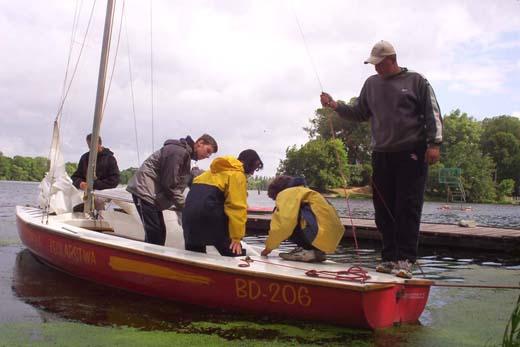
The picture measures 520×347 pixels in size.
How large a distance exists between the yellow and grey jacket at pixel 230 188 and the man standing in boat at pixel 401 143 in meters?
1.41

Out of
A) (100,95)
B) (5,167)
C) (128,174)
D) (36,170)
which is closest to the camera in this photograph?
(100,95)

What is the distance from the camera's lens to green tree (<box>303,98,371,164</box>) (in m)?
95.8

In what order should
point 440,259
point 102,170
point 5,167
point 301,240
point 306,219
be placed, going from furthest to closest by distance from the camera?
1. point 5,167
2. point 440,259
3. point 102,170
4. point 301,240
5. point 306,219

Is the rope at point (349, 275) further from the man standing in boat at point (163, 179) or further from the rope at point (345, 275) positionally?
the man standing in boat at point (163, 179)

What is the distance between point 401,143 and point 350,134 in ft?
307

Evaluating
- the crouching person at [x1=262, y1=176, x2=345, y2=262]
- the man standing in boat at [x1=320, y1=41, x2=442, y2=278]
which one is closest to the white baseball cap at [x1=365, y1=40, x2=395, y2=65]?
the man standing in boat at [x1=320, y1=41, x2=442, y2=278]

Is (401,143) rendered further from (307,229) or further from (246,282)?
(246,282)

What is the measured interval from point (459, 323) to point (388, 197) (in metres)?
1.43

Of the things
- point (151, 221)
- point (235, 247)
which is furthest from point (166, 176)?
point (235, 247)

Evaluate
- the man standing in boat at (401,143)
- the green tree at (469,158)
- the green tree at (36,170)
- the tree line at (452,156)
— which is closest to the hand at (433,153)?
the man standing in boat at (401,143)

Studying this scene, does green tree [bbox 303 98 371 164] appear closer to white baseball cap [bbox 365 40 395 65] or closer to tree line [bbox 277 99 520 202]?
tree line [bbox 277 99 520 202]

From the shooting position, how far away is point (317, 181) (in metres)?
88.8

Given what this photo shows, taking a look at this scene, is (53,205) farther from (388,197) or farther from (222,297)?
(388,197)

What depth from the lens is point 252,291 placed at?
5.02 metres
